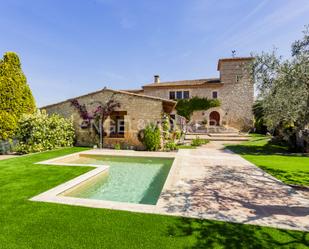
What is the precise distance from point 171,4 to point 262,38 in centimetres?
631

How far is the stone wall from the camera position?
17266 millimetres

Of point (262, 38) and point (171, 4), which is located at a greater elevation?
Result: point (171, 4)

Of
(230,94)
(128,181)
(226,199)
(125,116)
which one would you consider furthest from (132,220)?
(230,94)

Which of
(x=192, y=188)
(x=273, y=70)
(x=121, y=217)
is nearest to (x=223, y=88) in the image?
(x=273, y=70)

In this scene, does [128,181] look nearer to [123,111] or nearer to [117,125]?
[123,111]

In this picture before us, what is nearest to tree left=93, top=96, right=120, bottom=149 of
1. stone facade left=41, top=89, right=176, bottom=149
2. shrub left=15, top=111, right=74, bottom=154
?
stone facade left=41, top=89, right=176, bottom=149

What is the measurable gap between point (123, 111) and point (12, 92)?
29.8 ft

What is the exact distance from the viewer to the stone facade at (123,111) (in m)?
17.3

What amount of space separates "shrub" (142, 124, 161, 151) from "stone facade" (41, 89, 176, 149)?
0.67 m

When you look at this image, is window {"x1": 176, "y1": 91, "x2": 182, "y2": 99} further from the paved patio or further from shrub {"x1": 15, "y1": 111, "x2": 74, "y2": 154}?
the paved patio

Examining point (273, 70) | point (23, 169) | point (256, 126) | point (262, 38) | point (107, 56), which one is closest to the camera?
point (273, 70)

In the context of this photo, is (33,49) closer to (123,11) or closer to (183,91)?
(123,11)

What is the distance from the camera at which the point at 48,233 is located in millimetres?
4281

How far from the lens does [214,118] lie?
122 feet
